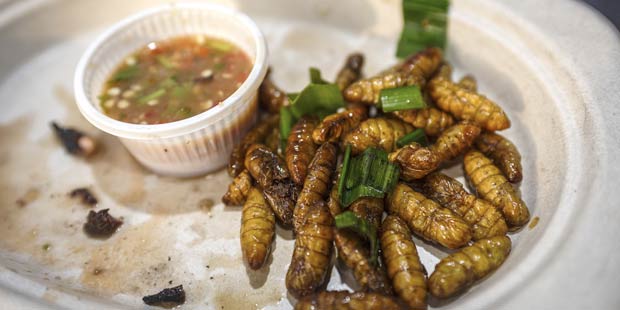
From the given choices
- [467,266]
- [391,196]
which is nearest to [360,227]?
[391,196]

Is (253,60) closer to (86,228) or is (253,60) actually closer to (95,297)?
(86,228)

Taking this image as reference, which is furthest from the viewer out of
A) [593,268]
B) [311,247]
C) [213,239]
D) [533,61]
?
[533,61]

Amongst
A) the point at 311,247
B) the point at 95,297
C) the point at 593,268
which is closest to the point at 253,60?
the point at 311,247

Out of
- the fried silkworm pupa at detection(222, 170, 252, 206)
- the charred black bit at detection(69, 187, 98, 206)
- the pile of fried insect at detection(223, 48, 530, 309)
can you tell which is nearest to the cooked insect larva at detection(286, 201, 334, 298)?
the pile of fried insect at detection(223, 48, 530, 309)

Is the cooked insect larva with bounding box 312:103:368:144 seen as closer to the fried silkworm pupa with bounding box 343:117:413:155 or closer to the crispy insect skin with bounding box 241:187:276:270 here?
the fried silkworm pupa with bounding box 343:117:413:155

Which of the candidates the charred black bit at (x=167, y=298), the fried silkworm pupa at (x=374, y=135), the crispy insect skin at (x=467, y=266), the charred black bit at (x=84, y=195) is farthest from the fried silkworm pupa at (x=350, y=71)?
the charred black bit at (x=84, y=195)

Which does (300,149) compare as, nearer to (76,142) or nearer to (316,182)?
(316,182)
